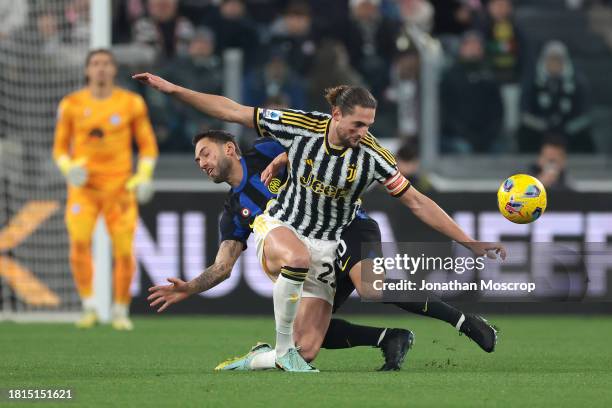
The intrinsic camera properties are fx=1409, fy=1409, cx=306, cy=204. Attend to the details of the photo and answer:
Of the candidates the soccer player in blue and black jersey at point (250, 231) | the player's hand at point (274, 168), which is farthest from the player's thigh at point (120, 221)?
the player's hand at point (274, 168)

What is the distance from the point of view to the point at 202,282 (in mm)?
8312

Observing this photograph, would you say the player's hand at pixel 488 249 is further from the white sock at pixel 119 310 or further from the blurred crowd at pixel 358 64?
the blurred crowd at pixel 358 64

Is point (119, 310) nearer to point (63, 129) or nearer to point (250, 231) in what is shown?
point (63, 129)

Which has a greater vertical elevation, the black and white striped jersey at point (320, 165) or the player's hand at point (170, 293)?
the black and white striped jersey at point (320, 165)

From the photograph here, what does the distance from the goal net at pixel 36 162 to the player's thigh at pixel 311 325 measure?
5767 mm

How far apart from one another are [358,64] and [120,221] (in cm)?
447

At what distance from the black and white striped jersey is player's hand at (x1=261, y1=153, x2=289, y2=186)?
0.08 m

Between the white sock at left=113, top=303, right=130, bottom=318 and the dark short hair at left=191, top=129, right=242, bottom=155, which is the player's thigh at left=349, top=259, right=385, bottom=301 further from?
the white sock at left=113, top=303, right=130, bottom=318

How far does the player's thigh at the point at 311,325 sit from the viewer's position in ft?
27.7

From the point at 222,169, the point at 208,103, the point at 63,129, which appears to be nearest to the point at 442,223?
the point at 222,169

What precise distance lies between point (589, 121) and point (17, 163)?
20.6 feet

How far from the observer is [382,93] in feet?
51.4

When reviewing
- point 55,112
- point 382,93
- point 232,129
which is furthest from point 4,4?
point 382,93

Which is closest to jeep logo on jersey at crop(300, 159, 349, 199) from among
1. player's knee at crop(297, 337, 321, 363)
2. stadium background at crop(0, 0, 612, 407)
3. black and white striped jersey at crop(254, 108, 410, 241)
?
black and white striped jersey at crop(254, 108, 410, 241)
